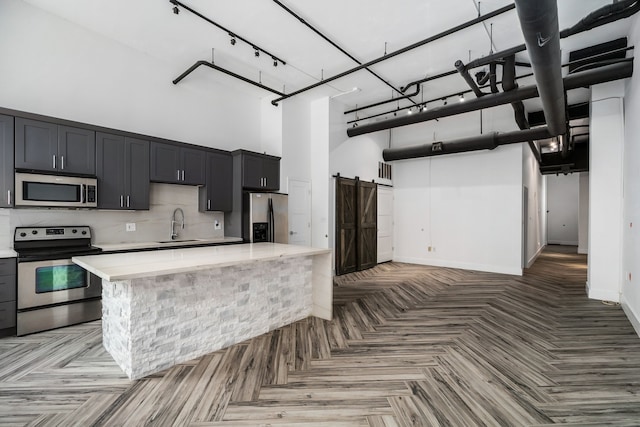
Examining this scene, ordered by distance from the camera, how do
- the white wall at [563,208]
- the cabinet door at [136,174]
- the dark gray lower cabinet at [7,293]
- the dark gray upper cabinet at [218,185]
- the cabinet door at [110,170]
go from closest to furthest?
the dark gray lower cabinet at [7,293]
the cabinet door at [110,170]
the cabinet door at [136,174]
the dark gray upper cabinet at [218,185]
the white wall at [563,208]

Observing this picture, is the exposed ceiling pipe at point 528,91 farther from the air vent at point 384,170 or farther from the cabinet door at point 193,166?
the cabinet door at point 193,166

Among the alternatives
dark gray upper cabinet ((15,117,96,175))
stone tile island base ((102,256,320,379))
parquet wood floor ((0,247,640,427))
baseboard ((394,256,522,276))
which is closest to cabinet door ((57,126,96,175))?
dark gray upper cabinet ((15,117,96,175))

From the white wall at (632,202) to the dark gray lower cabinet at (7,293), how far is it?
6764mm

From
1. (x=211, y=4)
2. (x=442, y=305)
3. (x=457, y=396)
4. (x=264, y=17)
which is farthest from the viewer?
(x=442, y=305)

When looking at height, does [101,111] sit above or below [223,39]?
below

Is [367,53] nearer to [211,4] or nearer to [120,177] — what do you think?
[211,4]

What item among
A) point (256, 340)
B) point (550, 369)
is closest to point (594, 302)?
point (550, 369)

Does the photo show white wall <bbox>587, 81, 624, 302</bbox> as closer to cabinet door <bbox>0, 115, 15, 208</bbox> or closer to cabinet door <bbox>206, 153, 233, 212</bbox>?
cabinet door <bbox>206, 153, 233, 212</bbox>

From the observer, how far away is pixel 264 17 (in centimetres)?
369

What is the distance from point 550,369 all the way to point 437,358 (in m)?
0.92

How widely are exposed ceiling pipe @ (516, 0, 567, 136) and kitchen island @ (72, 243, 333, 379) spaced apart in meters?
2.75

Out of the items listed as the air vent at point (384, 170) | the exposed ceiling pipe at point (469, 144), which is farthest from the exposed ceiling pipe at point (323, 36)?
the air vent at point (384, 170)

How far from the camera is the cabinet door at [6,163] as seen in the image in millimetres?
3141

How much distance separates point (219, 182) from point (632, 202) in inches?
235
